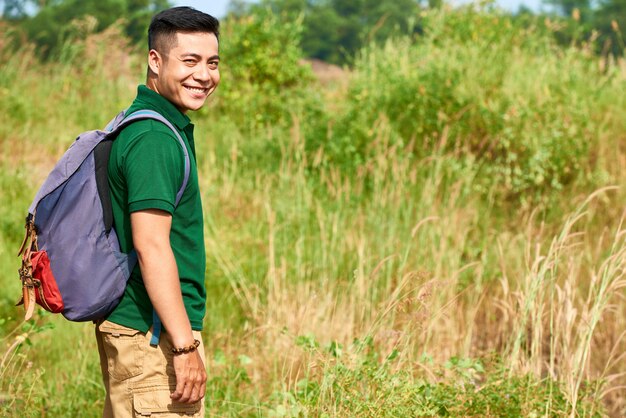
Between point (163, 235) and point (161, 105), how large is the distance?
1.31 ft

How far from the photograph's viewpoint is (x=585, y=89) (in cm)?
754

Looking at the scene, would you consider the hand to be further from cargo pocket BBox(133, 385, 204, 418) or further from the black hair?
the black hair

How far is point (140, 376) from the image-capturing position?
2191mm

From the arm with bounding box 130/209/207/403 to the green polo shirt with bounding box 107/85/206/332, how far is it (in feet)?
0.13

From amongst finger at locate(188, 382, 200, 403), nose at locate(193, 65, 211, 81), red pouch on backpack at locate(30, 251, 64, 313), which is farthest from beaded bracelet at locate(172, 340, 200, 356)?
nose at locate(193, 65, 211, 81)

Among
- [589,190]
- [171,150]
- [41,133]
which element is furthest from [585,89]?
[171,150]

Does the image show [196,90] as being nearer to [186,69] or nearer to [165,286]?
[186,69]

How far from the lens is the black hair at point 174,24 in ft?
7.37

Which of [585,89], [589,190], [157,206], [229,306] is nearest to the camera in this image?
[157,206]

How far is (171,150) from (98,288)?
1.41ft

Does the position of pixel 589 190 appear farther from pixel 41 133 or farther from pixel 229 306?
pixel 41 133

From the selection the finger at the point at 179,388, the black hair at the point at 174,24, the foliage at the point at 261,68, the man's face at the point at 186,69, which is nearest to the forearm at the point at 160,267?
the finger at the point at 179,388

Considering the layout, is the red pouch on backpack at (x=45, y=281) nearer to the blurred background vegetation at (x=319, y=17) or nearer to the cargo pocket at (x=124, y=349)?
the cargo pocket at (x=124, y=349)

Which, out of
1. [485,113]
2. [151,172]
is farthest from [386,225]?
[151,172]
